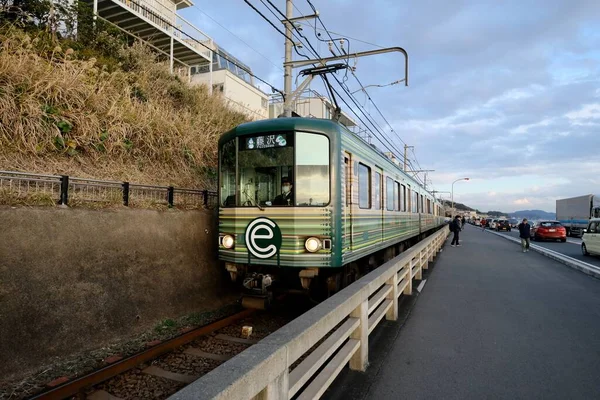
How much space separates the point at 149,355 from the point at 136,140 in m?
6.12

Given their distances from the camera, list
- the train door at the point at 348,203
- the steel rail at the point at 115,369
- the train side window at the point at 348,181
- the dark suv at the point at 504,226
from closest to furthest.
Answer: the steel rail at the point at 115,369
the train door at the point at 348,203
the train side window at the point at 348,181
the dark suv at the point at 504,226

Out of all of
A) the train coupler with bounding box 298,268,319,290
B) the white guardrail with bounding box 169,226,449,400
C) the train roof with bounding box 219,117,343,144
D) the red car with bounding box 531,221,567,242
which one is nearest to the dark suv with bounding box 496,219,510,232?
the red car with bounding box 531,221,567,242

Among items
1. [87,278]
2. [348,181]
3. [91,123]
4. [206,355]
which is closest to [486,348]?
[348,181]

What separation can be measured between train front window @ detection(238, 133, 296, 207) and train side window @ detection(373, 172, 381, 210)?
9.34 feet

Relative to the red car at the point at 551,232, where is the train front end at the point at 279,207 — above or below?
above

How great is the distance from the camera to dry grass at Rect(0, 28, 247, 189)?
6.74 meters

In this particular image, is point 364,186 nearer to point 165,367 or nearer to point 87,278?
point 165,367

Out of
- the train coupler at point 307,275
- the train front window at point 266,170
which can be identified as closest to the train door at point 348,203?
the train coupler at point 307,275

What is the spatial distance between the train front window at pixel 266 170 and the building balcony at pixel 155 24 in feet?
31.1

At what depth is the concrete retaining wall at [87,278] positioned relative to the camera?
4266 millimetres

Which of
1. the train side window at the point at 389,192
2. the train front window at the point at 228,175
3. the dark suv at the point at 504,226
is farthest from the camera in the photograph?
the dark suv at the point at 504,226

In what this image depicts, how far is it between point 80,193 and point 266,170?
294cm

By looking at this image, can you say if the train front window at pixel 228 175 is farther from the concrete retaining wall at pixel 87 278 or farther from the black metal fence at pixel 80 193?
the black metal fence at pixel 80 193

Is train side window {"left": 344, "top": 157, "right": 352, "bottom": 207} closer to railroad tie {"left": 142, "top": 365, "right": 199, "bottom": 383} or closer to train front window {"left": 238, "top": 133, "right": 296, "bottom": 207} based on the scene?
train front window {"left": 238, "top": 133, "right": 296, "bottom": 207}
